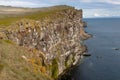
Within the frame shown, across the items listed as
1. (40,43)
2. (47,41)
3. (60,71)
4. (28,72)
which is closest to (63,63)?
(60,71)

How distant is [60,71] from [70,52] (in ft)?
77.8

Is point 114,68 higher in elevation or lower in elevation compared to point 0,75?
lower

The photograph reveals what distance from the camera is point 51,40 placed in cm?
11081

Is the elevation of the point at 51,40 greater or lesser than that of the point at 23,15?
lesser

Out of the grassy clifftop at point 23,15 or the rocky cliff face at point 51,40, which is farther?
the grassy clifftop at point 23,15

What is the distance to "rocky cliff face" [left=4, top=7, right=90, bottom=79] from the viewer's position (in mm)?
78125

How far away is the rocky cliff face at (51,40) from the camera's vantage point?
78125 mm

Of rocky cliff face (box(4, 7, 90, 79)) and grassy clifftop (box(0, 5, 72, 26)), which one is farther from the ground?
grassy clifftop (box(0, 5, 72, 26))

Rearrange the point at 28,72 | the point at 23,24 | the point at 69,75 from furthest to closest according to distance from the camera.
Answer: the point at 69,75
the point at 23,24
the point at 28,72

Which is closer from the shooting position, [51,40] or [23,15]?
[51,40]

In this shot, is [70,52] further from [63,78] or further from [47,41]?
[47,41]

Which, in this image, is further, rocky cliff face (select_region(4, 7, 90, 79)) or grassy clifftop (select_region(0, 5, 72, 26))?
grassy clifftop (select_region(0, 5, 72, 26))

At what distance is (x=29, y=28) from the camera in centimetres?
8544

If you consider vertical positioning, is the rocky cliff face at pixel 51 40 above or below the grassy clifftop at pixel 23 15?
below
